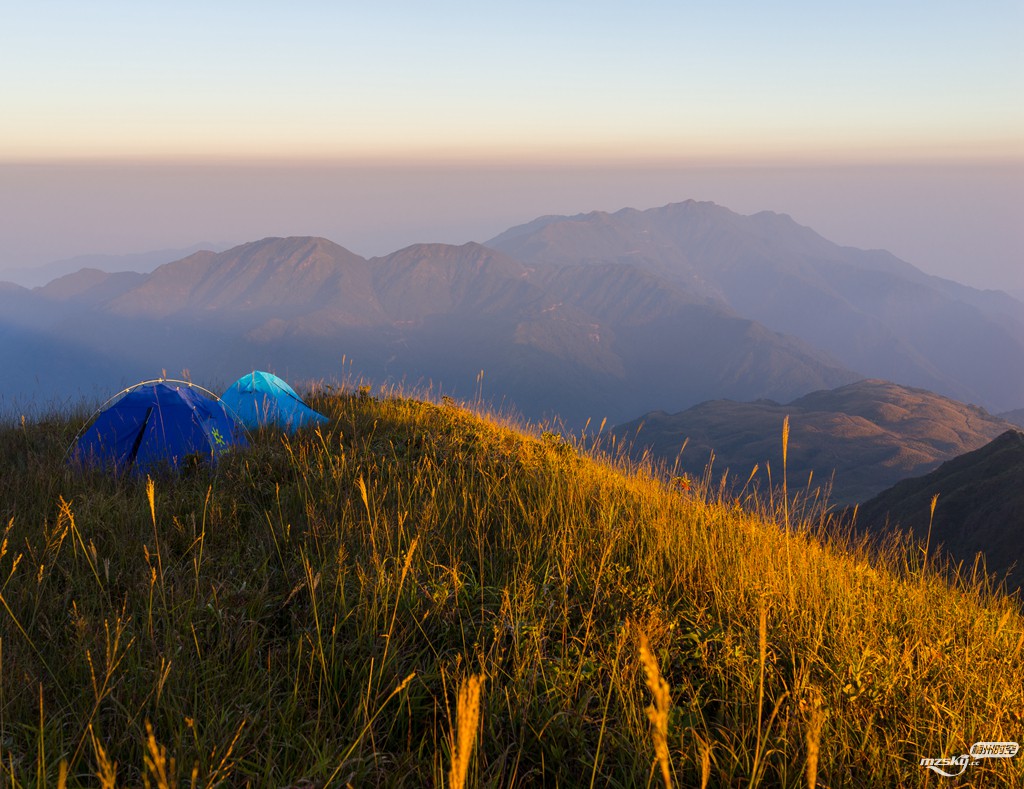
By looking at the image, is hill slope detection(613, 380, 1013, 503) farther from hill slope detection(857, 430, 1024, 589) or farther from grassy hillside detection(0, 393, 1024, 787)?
grassy hillside detection(0, 393, 1024, 787)

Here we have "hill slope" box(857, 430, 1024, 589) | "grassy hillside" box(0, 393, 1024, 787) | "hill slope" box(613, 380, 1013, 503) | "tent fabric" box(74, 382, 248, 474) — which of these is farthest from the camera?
"hill slope" box(613, 380, 1013, 503)

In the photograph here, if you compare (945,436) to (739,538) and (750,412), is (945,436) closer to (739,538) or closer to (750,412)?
(750,412)

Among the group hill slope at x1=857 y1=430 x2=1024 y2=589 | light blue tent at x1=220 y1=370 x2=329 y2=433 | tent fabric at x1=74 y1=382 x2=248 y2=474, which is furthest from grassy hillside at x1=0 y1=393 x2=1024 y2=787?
hill slope at x1=857 y1=430 x2=1024 y2=589

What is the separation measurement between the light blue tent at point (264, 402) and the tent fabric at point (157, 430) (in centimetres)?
98

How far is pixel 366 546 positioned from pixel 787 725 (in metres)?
2.28

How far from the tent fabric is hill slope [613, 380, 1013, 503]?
73678 millimetres

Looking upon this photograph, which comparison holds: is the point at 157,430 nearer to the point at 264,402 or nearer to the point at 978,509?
the point at 264,402

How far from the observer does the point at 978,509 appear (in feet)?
49.5

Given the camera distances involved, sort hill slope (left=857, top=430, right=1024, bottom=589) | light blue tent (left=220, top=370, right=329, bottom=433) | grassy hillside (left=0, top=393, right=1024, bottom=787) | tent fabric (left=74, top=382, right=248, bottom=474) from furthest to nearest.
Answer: hill slope (left=857, top=430, right=1024, bottom=589) < light blue tent (left=220, top=370, right=329, bottom=433) < tent fabric (left=74, top=382, right=248, bottom=474) < grassy hillside (left=0, top=393, right=1024, bottom=787)

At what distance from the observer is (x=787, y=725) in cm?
237

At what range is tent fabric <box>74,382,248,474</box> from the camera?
23.1 feet

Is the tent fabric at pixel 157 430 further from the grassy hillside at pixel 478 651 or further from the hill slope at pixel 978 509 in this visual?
the hill slope at pixel 978 509

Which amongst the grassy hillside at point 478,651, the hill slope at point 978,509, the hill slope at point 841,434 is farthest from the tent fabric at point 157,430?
the hill slope at point 841,434

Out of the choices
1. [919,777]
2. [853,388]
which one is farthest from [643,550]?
[853,388]
